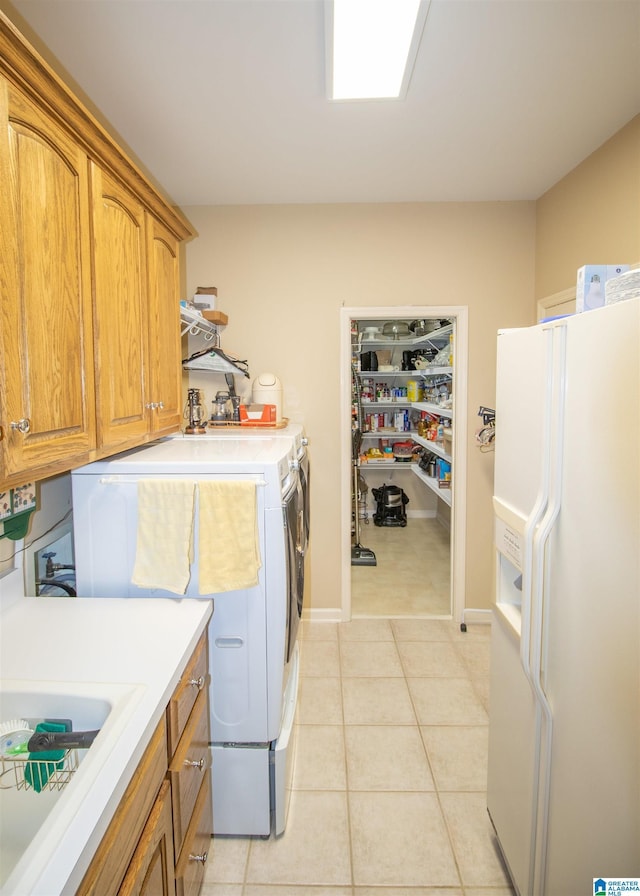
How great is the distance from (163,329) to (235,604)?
1.16m

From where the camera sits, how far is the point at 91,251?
48.7 inches

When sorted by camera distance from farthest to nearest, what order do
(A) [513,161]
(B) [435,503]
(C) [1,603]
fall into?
(B) [435,503] → (A) [513,161] → (C) [1,603]

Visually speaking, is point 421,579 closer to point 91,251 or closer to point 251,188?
point 251,188

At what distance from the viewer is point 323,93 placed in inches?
71.0

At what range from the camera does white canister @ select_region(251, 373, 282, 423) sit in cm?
266

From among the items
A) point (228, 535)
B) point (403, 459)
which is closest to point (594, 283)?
point (228, 535)

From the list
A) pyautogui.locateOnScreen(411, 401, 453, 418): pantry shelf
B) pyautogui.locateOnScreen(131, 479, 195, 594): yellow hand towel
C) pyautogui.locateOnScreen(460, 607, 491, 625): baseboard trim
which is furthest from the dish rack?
pyautogui.locateOnScreen(411, 401, 453, 418): pantry shelf

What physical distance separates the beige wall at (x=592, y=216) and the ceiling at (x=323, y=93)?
0.28 feet

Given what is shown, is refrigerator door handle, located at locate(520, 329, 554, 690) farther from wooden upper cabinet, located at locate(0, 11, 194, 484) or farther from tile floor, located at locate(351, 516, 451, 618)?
tile floor, located at locate(351, 516, 451, 618)

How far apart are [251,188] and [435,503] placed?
4036 millimetres

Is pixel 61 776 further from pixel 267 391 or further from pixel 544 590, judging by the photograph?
pixel 267 391

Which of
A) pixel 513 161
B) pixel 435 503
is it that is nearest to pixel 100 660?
pixel 513 161

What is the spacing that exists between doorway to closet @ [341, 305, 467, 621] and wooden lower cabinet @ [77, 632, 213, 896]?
→ 181 centimetres

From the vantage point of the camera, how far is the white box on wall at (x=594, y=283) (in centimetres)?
115
